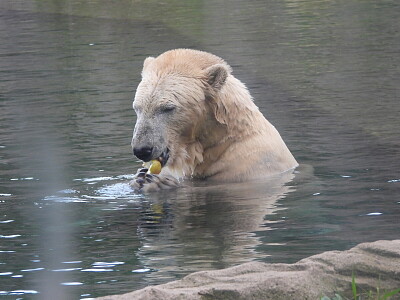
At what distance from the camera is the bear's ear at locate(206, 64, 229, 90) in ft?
22.6

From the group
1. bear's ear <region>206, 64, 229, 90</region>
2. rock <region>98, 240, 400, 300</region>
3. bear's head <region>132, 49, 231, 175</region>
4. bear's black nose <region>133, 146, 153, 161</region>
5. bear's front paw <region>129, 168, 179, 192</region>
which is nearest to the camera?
rock <region>98, 240, 400, 300</region>

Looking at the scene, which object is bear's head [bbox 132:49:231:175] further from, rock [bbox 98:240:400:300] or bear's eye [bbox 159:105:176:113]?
rock [bbox 98:240:400:300]

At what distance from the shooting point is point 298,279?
3.80 meters

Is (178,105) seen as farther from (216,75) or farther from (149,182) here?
(149,182)

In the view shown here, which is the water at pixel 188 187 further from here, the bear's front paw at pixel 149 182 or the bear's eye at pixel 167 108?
the bear's eye at pixel 167 108

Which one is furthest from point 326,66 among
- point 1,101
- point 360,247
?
point 360,247

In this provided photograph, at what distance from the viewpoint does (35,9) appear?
24031 millimetres

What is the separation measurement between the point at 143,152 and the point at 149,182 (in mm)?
505

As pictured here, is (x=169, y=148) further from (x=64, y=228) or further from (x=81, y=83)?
(x=81, y=83)

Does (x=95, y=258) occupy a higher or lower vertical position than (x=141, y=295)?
lower

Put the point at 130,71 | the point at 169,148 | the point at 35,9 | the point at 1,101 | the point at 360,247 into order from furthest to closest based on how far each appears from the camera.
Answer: the point at 35,9 < the point at 130,71 < the point at 1,101 < the point at 169,148 < the point at 360,247

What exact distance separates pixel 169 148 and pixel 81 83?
647cm

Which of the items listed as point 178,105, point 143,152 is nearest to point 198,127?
point 178,105

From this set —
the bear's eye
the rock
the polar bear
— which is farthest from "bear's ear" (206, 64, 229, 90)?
the rock
